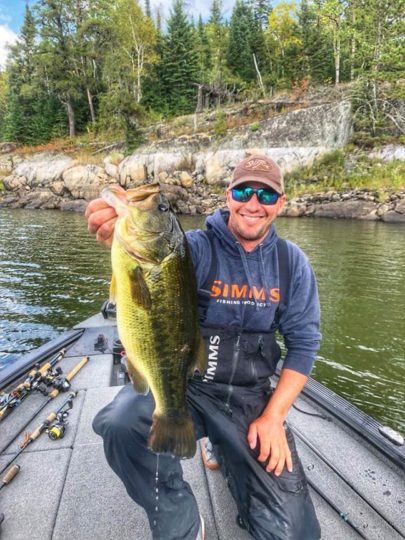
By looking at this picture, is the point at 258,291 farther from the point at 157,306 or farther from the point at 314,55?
the point at 314,55

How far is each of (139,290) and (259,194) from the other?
1239 mm

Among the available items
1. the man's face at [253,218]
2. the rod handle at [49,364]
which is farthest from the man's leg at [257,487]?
the rod handle at [49,364]

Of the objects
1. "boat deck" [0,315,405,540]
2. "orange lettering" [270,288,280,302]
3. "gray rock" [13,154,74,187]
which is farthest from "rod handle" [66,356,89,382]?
"gray rock" [13,154,74,187]

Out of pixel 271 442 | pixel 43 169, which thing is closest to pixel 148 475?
pixel 271 442

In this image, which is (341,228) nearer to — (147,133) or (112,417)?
(112,417)

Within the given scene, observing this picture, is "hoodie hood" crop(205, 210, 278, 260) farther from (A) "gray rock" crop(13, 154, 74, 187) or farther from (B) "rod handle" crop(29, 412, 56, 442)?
(A) "gray rock" crop(13, 154, 74, 187)

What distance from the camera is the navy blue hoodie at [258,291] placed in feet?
8.53

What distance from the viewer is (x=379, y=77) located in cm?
3134

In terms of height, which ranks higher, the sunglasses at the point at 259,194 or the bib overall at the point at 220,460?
the sunglasses at the point at 259,194

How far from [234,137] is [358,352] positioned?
30.5 m

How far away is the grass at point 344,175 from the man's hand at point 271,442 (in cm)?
2863

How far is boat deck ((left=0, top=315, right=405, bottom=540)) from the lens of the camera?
2.45 metres

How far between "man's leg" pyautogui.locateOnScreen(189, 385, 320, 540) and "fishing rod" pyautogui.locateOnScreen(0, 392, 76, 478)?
1.63 metres

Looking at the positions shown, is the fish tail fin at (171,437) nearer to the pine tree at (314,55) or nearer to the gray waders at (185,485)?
the gray waders at (185,485)
